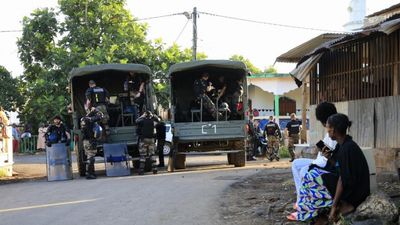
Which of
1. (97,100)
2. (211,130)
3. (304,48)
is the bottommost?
(211,130)

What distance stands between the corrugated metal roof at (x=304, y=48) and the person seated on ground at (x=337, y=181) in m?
8.91

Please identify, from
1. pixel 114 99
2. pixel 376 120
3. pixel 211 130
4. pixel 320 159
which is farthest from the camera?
pixel 114 99

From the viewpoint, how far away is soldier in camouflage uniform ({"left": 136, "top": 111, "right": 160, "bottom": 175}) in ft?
46.4

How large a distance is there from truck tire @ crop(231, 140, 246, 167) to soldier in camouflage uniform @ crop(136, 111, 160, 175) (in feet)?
8.11

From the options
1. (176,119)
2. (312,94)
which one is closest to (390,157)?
(312,94)

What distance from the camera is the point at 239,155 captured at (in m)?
15.6

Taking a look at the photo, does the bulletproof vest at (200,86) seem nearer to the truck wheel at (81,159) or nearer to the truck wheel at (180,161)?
the truck wheel at (180,161)

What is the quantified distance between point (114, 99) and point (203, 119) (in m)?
2.92

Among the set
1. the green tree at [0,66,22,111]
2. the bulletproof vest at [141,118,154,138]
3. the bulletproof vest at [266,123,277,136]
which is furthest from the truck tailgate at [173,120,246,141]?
the green tree at [0,66,22,111]

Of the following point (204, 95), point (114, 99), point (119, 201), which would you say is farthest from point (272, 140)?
point (119, 201)

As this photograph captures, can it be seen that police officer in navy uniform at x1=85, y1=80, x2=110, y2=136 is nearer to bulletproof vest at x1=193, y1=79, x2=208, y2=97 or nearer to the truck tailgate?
the truck tailgate

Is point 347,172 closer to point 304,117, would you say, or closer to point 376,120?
point 376,120

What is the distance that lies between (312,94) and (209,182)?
458cm

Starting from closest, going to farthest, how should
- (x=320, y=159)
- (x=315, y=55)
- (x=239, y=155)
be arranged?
(x=320, y=159), (x=315, y=55), (x=239, y=155)
